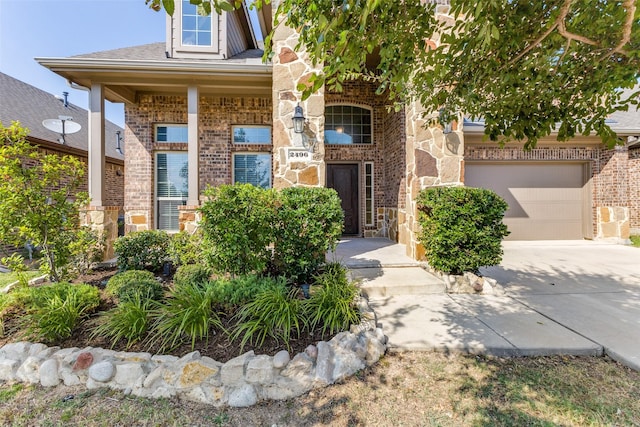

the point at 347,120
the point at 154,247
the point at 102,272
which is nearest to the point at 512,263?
the point at 347,120

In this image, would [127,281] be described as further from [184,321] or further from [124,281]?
[184,321]

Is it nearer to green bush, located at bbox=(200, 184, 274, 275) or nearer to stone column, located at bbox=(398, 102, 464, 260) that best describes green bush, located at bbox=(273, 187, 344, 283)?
green bush, located at bbox=(200, 184, 274, 275)

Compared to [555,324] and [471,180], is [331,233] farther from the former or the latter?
[471,180]

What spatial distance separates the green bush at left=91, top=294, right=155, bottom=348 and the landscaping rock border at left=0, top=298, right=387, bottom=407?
192 mm

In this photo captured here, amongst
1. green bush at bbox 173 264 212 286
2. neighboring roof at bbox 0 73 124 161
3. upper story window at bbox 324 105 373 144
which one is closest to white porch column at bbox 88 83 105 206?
green bush at bbox 173 264 212 286

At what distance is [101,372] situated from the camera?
2.20m

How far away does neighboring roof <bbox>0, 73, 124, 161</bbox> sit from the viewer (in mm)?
7730

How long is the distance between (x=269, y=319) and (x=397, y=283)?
6.77 ft

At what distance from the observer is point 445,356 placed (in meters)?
2.53

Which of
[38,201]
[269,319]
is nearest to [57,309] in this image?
[38,201]

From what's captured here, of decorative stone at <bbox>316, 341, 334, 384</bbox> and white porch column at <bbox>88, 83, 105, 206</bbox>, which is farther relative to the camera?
white porch column at <bbox>88, 83, 105, 206</bbox>

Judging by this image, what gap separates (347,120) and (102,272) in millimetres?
6263

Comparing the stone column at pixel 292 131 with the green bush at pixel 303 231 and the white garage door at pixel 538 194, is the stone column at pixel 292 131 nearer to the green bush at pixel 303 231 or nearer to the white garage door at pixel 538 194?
the green bush at pixel 303 231

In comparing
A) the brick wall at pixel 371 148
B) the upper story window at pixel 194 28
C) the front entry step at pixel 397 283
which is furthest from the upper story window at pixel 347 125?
the front entry step at pixel 397 283
